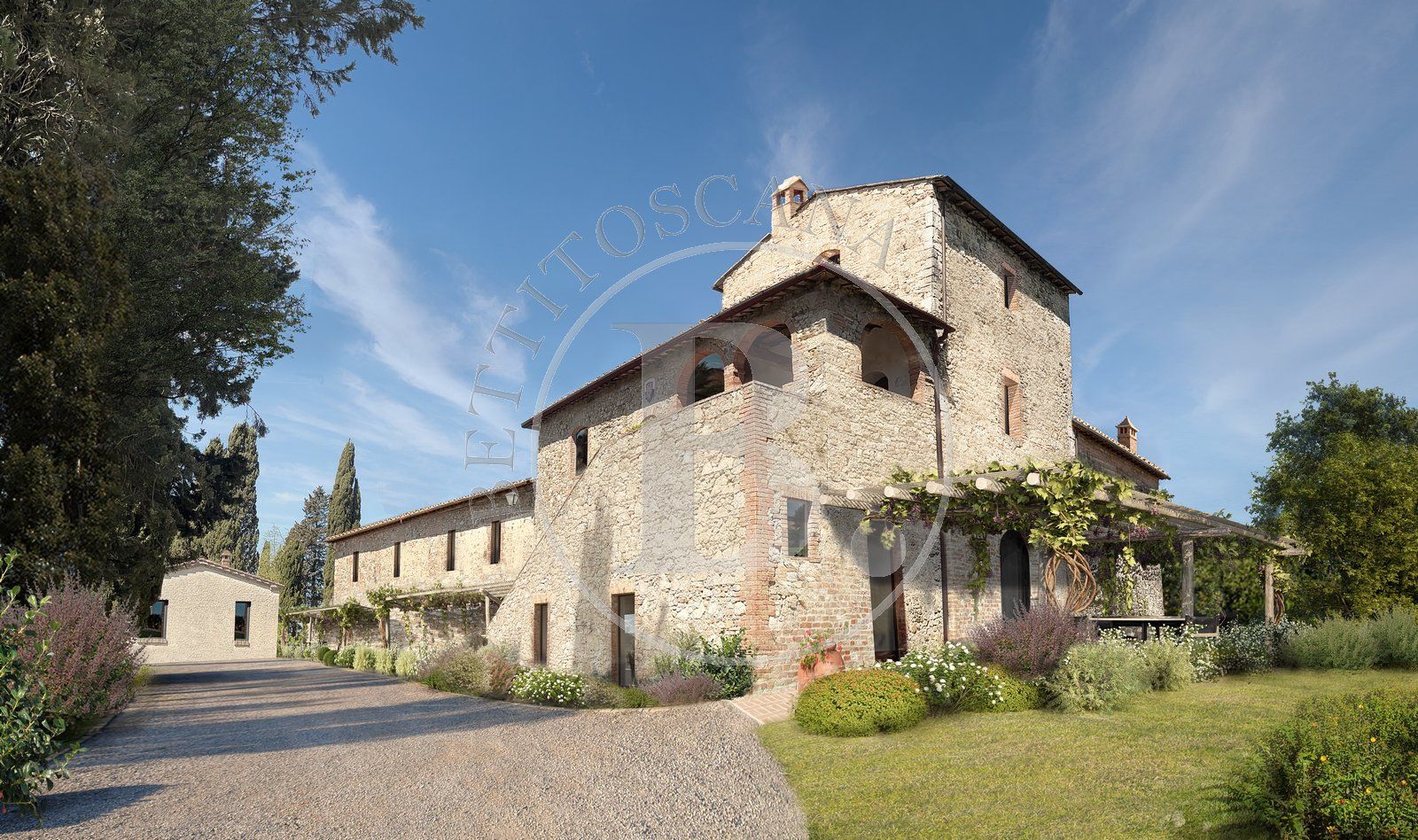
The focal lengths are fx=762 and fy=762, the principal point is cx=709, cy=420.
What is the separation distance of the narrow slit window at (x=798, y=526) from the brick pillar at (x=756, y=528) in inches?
20.2

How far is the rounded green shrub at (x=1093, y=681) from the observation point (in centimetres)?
873

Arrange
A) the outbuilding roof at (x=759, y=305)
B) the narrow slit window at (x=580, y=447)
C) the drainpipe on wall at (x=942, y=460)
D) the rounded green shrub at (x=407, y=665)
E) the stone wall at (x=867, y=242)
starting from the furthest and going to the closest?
the rounded green shrub at (x=407, y=665), the narrow slit window at (x=580, y=447), the stone wall at (x=867, y=242), the drainpipe on wall at (x=942, y=460), the outbuilding roof at (x=759, y=305)

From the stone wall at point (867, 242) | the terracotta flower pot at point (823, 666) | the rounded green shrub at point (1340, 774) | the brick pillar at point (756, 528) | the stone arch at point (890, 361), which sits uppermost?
the stone wall at point (867, 242)

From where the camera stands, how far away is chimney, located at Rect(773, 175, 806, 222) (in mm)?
18000

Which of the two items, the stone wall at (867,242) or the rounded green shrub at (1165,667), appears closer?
the rounded green shrub at (1165,667)

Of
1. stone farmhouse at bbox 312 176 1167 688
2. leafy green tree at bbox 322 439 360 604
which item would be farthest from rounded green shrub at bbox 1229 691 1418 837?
leafy green tree at bbox 322 439 360 604

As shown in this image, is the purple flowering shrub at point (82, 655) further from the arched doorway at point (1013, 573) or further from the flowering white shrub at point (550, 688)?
the arched doorway at point (1013, 573)

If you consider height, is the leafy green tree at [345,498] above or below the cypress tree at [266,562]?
above

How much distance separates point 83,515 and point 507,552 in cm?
1108

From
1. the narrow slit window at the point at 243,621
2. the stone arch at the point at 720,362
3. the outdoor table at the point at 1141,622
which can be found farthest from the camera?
the narrow slit window at the point at 243,621

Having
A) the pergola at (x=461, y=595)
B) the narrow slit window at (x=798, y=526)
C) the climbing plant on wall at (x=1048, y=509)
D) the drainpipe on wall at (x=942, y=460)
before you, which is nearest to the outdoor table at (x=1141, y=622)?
the climbing plant on wall at (x=1048, y=509)

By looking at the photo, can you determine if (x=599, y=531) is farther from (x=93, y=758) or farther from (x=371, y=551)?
(x=371, y=551)

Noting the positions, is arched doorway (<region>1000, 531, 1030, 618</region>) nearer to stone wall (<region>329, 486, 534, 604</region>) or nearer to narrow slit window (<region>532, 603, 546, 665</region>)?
narrow slit window (<region>532, 603, 546, 665</region>)

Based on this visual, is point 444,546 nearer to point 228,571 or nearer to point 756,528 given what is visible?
point 228,571
